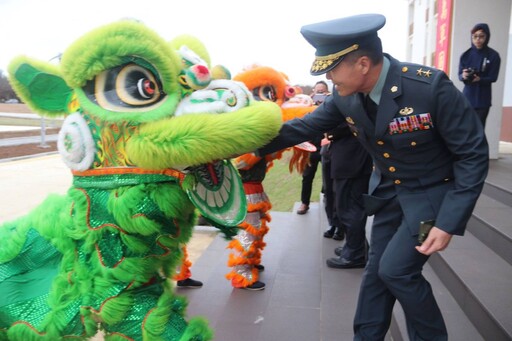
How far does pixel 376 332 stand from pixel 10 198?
6813mm

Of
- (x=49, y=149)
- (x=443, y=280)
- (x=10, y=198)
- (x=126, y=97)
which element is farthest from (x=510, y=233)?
(x=49, y=149)

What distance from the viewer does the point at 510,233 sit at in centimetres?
304

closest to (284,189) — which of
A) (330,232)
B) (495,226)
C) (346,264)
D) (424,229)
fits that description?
(330,232)

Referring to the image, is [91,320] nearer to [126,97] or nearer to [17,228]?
[17,228]

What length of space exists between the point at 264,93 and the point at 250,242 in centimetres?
119

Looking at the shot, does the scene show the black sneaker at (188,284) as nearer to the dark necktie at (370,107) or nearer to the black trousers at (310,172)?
A: the dark necktie at (370,107)

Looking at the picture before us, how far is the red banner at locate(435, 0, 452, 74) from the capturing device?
7.16 meters

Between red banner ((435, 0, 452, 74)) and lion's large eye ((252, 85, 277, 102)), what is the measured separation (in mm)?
5082

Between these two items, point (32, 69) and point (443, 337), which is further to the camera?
point (443, 337)

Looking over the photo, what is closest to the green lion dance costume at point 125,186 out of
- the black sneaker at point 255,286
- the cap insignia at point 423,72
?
the cap insignia at point 423,72

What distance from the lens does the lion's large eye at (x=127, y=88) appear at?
1.55 m

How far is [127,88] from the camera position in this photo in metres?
1.56

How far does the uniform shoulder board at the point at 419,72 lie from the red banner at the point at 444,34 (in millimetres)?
6085

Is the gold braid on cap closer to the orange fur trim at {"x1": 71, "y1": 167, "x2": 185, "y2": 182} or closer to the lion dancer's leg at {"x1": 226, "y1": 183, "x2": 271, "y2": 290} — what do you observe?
the orange fur trim at {"x1": 71, "y1": 167, "x2": 185, "y2": 182}
